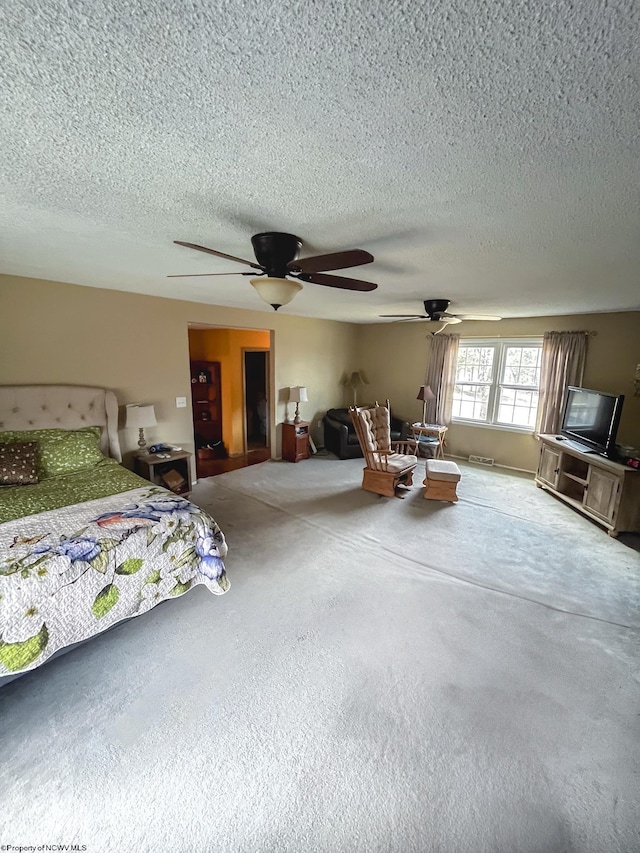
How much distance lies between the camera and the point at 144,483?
9.82ft

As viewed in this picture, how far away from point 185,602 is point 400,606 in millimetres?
1514

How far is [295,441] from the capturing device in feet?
19.1

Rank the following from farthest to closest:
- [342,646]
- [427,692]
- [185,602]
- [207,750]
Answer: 1. [185,602]
2. [342,646]
3. [427,692]
4. [207,750]

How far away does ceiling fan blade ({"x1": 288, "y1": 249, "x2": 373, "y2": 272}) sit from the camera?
5.41ft

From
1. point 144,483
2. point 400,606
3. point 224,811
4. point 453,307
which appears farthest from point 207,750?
point 453,307

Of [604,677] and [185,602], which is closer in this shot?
[604,677]

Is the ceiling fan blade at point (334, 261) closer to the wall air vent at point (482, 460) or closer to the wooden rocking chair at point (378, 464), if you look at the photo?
the wooden rocking chair at point (378, 464)

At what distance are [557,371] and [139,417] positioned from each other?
5528 millimetres

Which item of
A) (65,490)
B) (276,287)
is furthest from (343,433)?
(276,287)

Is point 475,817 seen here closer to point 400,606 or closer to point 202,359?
point 400,606

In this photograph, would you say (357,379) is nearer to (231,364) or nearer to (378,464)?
(231,364)

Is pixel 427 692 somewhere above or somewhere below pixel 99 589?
below

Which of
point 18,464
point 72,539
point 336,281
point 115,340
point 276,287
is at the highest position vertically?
point 336,281

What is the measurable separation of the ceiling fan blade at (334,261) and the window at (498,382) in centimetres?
475
